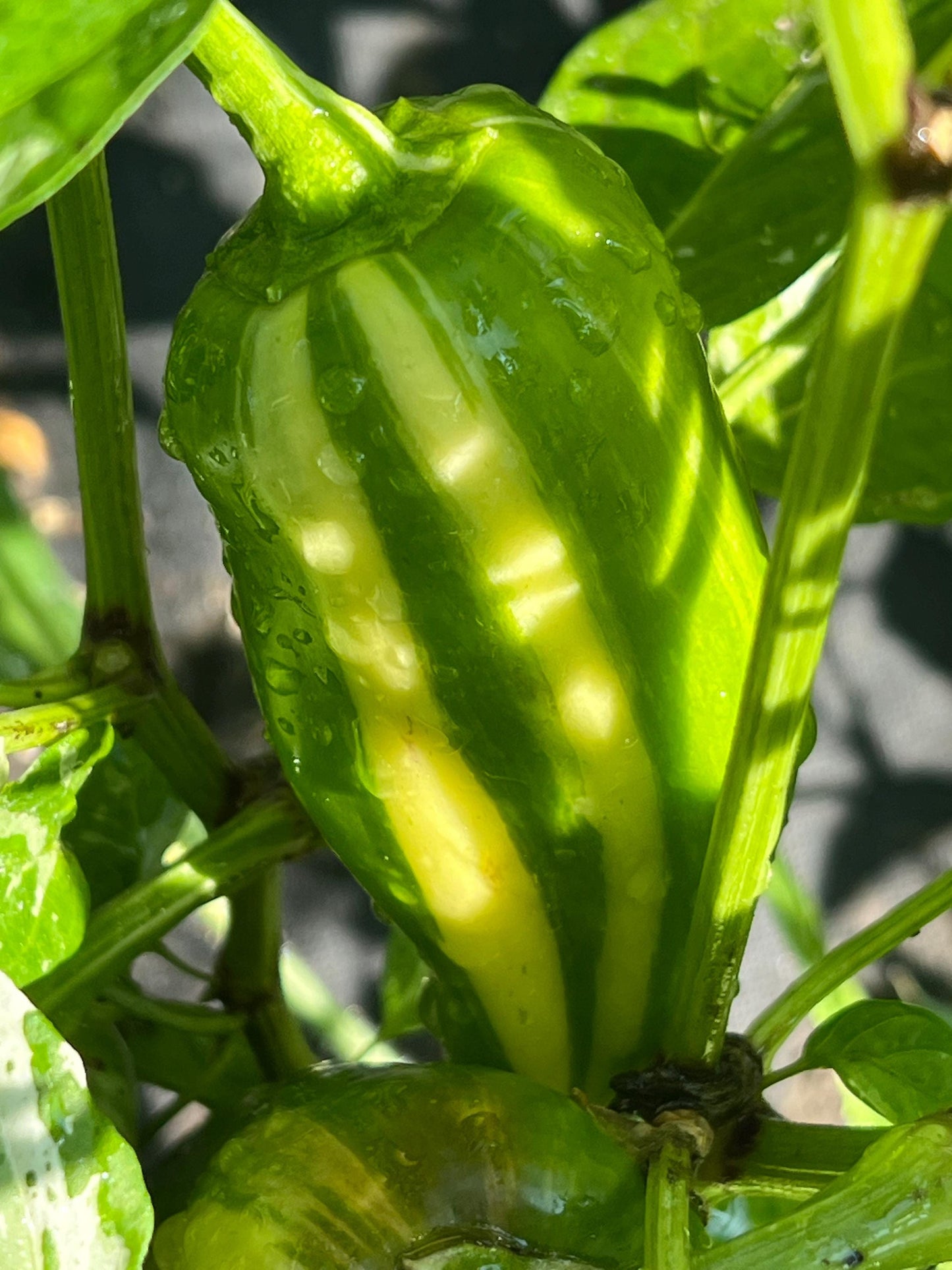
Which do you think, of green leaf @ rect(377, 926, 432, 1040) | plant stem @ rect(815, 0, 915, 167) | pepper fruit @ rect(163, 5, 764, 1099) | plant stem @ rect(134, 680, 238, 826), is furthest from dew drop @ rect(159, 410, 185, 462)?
green leaf @ rect(377, 926, 432, 1040)

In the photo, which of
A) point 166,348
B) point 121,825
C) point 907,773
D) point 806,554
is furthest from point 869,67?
point 907,773

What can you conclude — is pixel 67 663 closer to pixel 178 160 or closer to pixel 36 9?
pixel 36 9

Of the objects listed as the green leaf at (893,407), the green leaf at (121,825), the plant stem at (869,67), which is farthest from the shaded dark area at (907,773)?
Result: the plant stem at (869,67)

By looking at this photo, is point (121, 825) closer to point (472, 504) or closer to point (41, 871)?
point (41, 871)

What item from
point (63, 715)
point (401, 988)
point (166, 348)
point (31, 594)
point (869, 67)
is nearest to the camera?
point (869, 67)

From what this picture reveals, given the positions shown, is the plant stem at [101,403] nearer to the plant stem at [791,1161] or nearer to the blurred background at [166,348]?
the plant stem at [791,1161]

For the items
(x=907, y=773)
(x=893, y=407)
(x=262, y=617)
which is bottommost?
(x=907, y=773)
